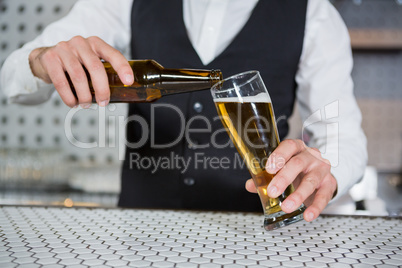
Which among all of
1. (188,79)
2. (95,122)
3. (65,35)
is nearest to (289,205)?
(188,79)

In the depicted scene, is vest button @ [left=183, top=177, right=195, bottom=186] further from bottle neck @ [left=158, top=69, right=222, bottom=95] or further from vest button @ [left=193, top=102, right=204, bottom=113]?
bottle neck @ [left=158, top=69, right=222, bottom=95]

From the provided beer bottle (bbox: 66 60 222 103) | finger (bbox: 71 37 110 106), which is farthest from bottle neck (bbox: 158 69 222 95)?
finger (bbox: 71 37 110 106)

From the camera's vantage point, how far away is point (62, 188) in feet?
7.46

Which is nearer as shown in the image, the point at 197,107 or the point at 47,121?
the point at 197,107

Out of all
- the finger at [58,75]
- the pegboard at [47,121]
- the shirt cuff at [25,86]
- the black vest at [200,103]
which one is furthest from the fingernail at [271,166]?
the pegboard at [47,121]

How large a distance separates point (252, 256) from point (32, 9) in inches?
92.8

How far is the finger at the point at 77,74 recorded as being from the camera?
81cm

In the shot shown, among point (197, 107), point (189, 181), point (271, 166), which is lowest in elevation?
point (189, 181)

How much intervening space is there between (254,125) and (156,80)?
0.24m

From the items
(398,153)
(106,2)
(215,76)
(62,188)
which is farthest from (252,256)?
(398,153)

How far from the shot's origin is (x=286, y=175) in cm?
72

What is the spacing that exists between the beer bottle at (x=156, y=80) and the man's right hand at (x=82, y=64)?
0.12 feet

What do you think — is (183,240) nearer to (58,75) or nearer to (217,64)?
(58,75)

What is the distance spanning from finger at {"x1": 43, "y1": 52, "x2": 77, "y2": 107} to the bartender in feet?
1.00
